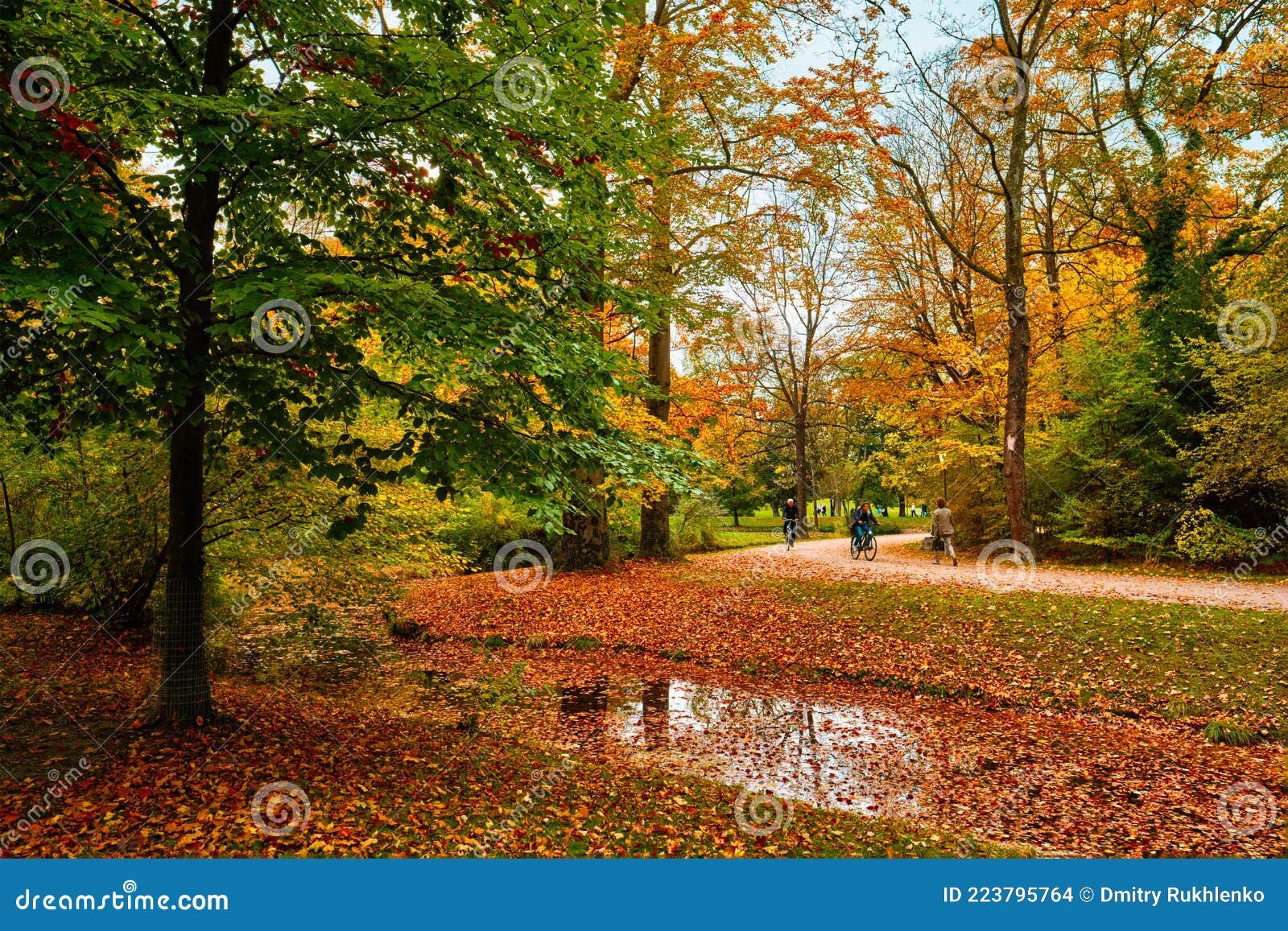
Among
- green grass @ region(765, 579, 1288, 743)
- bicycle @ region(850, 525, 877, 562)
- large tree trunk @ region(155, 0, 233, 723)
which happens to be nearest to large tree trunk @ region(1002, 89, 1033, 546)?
green grass @ region(765, 579, 1288, 743)

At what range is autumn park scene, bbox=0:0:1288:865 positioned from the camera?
482cm

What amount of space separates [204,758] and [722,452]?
84.0 ft

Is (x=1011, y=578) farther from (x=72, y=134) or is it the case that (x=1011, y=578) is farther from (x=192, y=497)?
(x=72, y=134)

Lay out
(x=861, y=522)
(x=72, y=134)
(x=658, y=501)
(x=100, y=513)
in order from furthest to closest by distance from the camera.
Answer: (x=861, y=522), (x=658, y=501), (x=100, y=513), (x=72, y=134)

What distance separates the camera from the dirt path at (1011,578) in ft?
36.7

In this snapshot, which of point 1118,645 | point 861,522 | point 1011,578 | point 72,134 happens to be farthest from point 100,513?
point 861,522

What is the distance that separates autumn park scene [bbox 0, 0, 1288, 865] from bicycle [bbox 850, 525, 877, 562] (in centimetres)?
288

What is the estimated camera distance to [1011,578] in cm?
1398

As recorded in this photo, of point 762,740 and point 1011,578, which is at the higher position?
point 1011,578

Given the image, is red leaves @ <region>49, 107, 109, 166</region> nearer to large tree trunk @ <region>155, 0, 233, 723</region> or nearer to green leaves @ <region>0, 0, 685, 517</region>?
green leaves @ <region>0, 0, 685, 517</region>

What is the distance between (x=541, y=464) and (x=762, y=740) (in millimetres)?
4380

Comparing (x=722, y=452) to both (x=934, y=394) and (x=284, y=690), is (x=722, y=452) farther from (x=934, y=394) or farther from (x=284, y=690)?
(x=284, y=690)

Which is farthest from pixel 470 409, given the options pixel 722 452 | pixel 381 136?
pixel 722 452

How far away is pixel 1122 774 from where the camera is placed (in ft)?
21.2
